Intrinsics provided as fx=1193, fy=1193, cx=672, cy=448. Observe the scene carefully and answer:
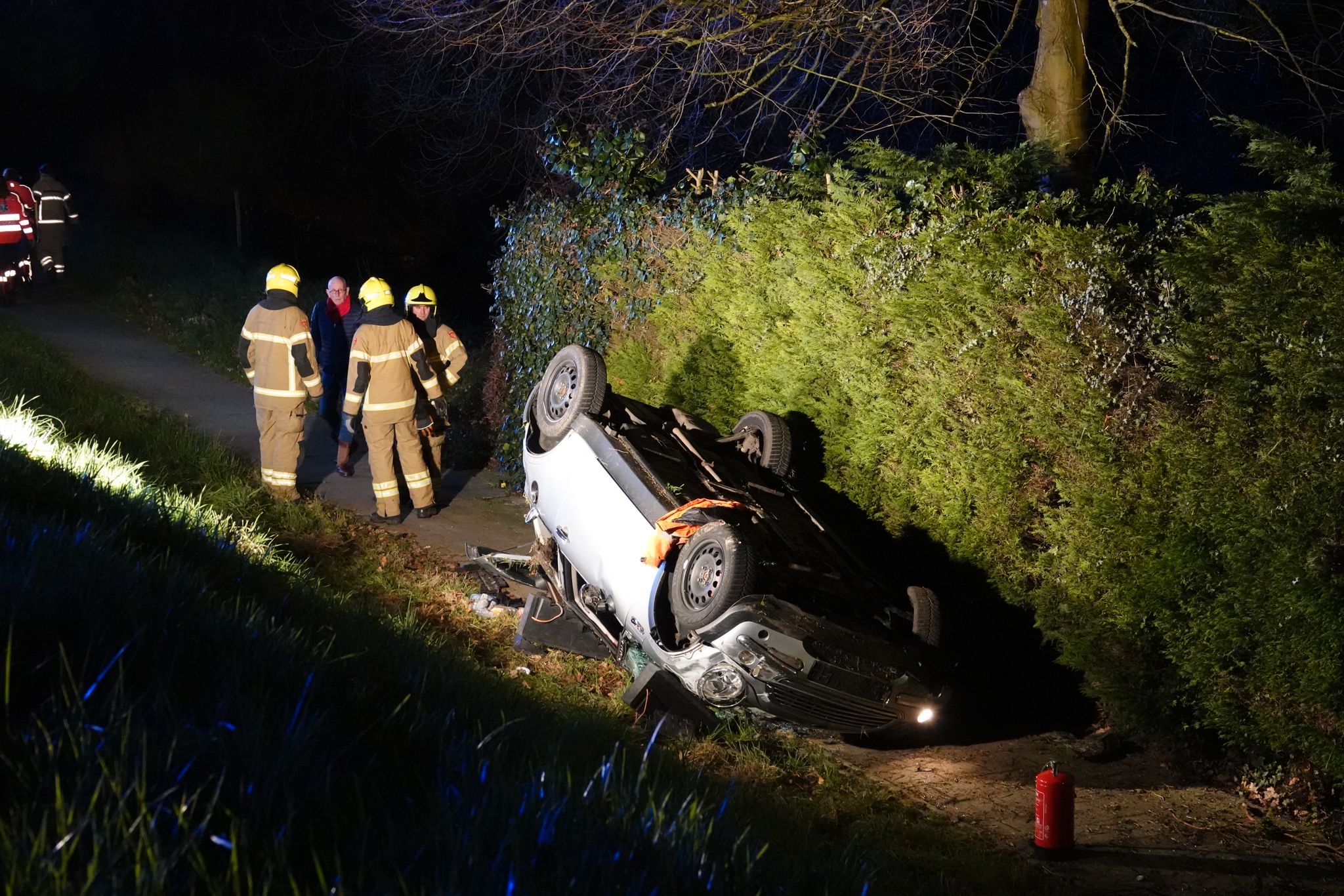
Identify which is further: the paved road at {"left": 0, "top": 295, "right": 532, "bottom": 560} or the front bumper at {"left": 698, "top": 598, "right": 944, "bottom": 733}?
the paved road at {"left": 0, "top": 295, "right": 532, "bottom": 560}

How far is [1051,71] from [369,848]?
9.17 meters

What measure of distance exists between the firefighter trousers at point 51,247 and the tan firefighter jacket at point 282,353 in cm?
1073

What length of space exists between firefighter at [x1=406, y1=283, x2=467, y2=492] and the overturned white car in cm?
261

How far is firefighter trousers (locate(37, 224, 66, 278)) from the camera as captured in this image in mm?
18094

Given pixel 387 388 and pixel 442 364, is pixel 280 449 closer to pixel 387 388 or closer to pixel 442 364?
pixel 387 388

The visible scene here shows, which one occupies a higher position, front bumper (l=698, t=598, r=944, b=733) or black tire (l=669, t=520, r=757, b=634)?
black tire (l=669, t=520, r=757, b=634)

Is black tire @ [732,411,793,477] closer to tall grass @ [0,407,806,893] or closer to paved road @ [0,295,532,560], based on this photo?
paved road @ [0,295,532,560]

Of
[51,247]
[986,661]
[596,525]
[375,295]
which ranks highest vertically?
[375,295]

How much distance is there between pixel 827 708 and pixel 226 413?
345 inches

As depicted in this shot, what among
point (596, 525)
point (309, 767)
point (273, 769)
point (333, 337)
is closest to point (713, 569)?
point (596, 525)

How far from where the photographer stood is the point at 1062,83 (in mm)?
9961

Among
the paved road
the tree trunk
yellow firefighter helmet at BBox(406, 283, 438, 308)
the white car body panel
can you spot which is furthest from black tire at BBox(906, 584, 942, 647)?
yellow firefighter helmet at BBox(406, 283, 438, 308)

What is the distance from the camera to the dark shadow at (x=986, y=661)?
22.5 feet

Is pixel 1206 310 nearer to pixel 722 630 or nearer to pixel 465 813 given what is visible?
pixel 722 630
